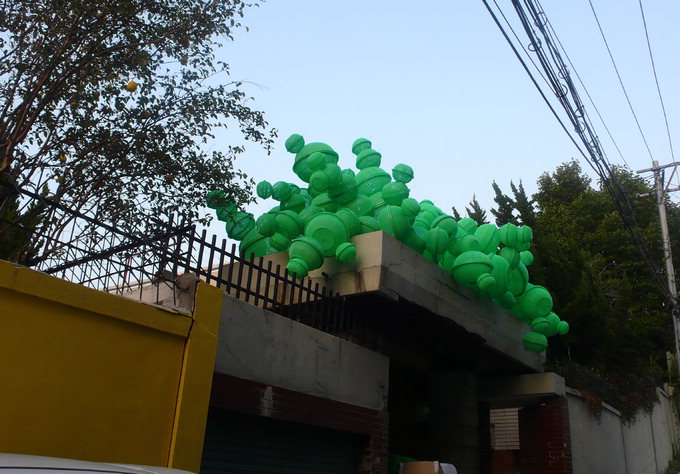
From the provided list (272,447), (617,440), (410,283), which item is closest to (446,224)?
(410,283)

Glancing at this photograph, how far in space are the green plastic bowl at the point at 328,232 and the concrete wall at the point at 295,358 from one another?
120cm

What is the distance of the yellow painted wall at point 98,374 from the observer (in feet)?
15.9

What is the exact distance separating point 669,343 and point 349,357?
23.4m

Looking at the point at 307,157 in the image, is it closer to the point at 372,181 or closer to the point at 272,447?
the point at 372,181

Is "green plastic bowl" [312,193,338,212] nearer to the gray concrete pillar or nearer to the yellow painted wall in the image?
the yellow painted wall

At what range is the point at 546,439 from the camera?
12773 mm

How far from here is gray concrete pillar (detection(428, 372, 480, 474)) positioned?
1155 centimetres

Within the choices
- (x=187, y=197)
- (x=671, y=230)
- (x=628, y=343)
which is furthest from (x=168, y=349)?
(x=671, y=230)

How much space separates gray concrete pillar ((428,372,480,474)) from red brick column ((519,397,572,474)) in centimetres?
159

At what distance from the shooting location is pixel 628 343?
19953 mm

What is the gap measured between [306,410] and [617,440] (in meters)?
11.1

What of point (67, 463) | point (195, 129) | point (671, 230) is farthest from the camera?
point (671, 230)

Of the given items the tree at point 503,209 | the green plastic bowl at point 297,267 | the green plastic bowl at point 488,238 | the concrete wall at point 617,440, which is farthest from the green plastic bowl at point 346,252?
the tree at point 503,209

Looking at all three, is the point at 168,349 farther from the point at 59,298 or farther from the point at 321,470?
the point at 321,470
